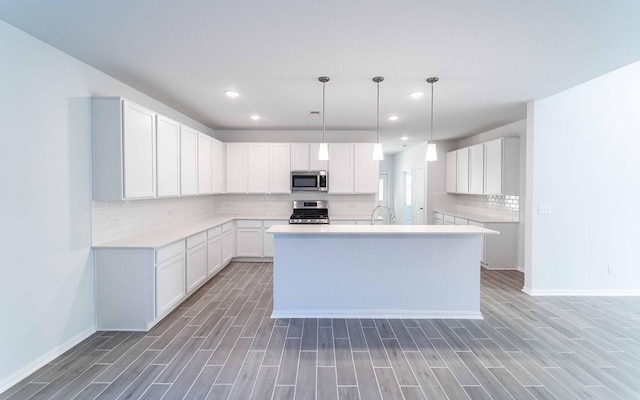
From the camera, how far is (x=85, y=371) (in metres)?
2.34

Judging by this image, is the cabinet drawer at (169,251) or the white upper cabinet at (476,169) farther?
the white upper cabinet at (476,169)

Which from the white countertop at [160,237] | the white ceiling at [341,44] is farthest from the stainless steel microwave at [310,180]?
the white ceiling at [341,44]

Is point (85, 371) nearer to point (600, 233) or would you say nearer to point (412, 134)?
point (600, 233)

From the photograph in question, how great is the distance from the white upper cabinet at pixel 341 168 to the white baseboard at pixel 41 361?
421cm

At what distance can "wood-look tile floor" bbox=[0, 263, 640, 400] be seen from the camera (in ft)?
7.00

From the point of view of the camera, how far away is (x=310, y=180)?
5742 millimetres

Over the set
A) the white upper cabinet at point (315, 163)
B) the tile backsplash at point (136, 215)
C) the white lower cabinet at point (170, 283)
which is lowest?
the white lower cabinet at point (170, 283)

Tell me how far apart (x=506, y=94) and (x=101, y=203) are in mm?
4870

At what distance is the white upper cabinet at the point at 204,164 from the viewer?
478cm

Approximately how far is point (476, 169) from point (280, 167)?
12.9ft

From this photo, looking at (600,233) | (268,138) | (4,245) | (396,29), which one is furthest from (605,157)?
(4,245)

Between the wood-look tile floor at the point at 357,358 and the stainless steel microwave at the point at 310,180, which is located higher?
the stainless steel microwave at the point at 310,180

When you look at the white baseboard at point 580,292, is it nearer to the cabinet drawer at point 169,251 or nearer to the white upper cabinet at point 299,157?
the white upper cabinet at point 299,157

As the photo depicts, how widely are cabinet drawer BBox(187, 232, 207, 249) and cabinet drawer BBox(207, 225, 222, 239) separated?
153 mm
